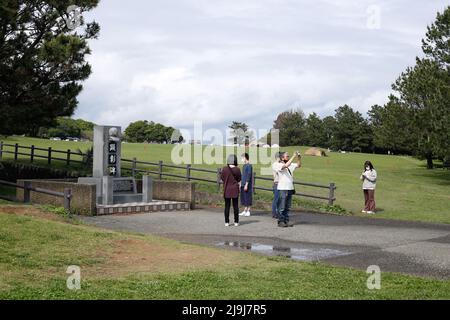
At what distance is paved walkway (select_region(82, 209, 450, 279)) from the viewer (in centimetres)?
960

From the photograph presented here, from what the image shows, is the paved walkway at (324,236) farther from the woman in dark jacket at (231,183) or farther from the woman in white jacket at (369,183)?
the woman in white jacket at (369,183)

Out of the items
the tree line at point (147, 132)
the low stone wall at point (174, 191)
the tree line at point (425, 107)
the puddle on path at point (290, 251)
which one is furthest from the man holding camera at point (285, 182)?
the tree line at point (147, 132)

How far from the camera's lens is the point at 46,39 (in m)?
22.9

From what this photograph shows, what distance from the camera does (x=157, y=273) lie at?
26.0ft

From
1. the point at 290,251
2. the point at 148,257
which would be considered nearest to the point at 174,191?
the point at 290,251

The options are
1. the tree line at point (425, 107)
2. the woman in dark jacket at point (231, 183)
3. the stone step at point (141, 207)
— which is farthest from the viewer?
the tree line at point (425, 107)

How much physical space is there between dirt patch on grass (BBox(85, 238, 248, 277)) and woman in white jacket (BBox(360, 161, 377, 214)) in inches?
352

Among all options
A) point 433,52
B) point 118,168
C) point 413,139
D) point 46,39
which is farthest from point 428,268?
point 413,139

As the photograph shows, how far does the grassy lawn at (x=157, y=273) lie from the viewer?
678cm

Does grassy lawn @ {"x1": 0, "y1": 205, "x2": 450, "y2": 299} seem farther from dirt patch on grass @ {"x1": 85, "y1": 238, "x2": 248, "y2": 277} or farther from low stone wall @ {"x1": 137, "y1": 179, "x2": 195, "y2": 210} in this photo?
low stone wall @ {"x1": 137, "y1": 179, "x2": 195, "y2": 210}

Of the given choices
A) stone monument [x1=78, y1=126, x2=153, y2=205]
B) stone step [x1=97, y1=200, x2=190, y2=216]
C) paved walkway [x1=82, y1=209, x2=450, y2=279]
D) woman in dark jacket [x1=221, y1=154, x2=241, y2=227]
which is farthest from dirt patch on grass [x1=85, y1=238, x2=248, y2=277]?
stone monument [x1=78, y1=126, x2=153, y2=205]

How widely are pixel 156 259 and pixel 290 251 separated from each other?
270 cm

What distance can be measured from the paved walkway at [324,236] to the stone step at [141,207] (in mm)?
480

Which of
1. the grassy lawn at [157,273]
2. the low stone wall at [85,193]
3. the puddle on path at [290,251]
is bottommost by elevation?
the puddle on path at [290,251]
